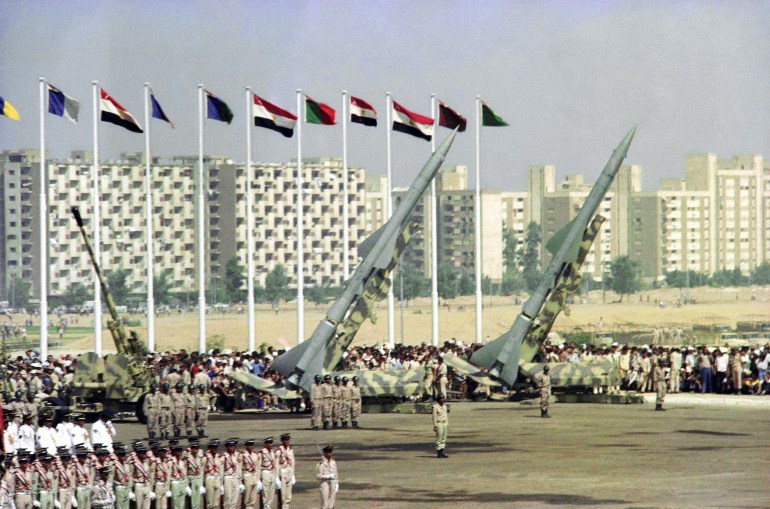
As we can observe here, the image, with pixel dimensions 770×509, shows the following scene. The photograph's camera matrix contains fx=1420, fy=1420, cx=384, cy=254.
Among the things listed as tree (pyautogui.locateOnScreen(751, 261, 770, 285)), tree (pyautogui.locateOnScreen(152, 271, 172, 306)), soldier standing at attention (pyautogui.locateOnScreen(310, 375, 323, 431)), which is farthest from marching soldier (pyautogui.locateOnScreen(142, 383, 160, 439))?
tree (pyautogui.locateOnScreen(751, 261, 770, 285))

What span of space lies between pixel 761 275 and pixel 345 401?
139916mm

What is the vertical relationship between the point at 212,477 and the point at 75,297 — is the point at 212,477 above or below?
below

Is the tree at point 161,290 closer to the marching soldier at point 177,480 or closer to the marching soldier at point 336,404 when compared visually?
the marching soldier at point 336,404

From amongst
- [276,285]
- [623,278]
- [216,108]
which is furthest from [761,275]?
[216,108]

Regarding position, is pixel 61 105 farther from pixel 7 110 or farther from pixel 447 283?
pixel 447 283

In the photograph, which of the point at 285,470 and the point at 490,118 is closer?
the point at 285,470

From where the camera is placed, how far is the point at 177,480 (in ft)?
65.0

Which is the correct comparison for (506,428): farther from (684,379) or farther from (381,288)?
(684,379)

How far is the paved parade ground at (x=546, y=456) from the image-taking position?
73.2 feet

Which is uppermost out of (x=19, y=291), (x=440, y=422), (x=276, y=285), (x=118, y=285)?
(x=118, y=285)

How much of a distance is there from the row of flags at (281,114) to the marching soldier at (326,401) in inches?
521

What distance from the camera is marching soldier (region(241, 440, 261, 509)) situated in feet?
66.9

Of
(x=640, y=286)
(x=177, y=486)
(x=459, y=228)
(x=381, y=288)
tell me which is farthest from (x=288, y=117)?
(x=459, y=228)

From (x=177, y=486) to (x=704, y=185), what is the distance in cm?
15502
